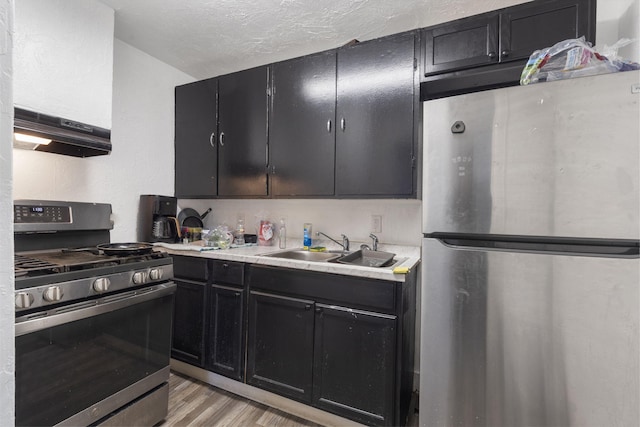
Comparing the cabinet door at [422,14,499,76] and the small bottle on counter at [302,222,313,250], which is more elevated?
the cabinet door at [422,14,499,76]

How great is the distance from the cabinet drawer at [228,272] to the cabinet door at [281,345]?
141 mm

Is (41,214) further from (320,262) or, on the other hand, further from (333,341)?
(333,341)

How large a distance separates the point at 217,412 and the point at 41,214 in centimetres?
148

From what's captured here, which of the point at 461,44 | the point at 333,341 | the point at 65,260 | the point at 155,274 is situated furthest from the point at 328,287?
the point at 461,44

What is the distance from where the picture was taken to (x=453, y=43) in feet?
5.15

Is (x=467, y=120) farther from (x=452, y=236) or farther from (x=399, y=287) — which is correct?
(x=399, y=287)

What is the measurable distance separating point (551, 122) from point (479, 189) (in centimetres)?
27

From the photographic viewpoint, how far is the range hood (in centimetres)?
134

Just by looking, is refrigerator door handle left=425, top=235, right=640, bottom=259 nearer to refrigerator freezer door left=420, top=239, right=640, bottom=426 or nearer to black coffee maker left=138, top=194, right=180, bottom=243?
refrigerator freezer door left=420, top=239, right=640, bottom=426

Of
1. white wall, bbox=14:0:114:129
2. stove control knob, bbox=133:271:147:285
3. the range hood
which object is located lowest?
stove control knob, bbox=133:271:147:285

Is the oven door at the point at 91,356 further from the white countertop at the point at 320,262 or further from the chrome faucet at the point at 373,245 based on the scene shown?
the chrome faucet at the point at 373,245

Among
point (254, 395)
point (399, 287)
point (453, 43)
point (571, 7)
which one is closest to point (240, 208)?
point (254, 395)

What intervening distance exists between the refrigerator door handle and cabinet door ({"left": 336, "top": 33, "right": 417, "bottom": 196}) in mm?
692

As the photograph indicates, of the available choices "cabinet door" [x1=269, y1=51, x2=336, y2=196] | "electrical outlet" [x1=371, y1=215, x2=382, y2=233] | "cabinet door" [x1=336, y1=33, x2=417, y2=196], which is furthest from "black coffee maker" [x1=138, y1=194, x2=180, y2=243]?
"electrical outlet" [x1=371, y1=215, x2=382, y2=233]
